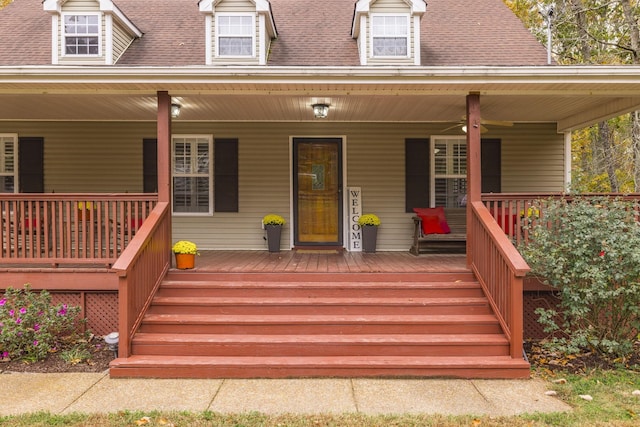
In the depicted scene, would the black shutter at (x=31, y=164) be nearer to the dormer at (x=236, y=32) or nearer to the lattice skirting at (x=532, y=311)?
the dormer at (x=236, y=32)

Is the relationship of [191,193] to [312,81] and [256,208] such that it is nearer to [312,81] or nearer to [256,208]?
[256,208]

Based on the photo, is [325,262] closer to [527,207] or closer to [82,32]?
[527,207]

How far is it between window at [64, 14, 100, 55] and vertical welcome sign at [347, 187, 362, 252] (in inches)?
175

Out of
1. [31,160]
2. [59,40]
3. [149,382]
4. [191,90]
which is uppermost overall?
[59,40]

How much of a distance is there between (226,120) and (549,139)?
544 cm

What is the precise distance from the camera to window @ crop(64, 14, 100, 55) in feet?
21.9

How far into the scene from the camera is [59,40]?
6672 mm

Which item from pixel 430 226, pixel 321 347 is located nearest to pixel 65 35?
pixel 321 347

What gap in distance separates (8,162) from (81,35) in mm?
2609

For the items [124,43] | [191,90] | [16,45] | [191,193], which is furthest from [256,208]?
[16,45]

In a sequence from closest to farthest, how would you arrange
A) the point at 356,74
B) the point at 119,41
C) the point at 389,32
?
the point at 356,74 < the point at 389,32 < the point at 119,41

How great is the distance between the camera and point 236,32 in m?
6.76

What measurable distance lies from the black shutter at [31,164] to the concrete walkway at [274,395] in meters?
4.31

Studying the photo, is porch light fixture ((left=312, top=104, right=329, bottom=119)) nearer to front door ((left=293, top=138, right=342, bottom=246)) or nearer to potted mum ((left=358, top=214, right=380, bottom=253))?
front door ((left=293, top=138, right=342, bottom=246))
